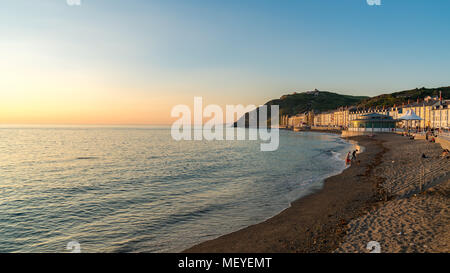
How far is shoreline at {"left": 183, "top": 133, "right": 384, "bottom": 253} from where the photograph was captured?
968cm

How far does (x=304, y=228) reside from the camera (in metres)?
11.4

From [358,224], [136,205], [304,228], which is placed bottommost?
[136,205]

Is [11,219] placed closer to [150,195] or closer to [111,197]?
[111,197]

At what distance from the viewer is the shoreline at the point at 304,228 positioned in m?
9.68

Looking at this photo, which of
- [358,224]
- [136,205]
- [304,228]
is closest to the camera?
[358,224]

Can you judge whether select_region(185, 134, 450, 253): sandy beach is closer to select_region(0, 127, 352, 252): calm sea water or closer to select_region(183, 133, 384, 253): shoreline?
select_region(183, 133, 384, 253): shoreline


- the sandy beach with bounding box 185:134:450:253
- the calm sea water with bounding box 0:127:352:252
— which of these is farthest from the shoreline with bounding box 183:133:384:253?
the calm sea water with bounding box 0:127:352:252

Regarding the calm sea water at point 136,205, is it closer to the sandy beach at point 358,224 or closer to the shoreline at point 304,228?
the shoreline at point 304,228

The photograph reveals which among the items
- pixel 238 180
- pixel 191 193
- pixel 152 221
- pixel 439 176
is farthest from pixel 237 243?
pixel 439 176

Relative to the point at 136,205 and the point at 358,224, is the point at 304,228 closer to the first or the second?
the point at 358,224

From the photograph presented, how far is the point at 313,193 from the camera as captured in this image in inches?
723

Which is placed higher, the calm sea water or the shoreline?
the shoreline

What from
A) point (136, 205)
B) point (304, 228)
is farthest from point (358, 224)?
point (136, 205)

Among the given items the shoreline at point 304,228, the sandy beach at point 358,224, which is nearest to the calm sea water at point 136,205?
the shoreline at point 304,228
